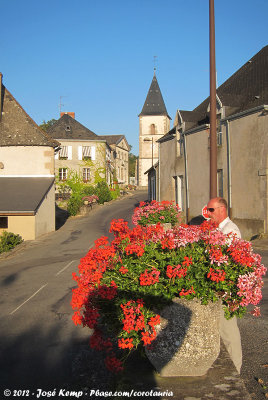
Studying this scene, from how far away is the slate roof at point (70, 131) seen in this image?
50.8 meters

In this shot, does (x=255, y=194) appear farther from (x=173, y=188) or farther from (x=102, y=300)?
(x=102, y=300)

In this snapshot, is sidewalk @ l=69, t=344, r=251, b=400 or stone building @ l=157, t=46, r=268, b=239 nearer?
sidewalk @ l=69, t=344, r=251, b=400

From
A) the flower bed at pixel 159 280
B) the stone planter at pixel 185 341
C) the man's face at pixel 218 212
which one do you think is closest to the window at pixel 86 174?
the man's face at pixel 218 212

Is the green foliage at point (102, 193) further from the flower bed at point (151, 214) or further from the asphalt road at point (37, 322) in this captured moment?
the flower bed at point (151, 214)

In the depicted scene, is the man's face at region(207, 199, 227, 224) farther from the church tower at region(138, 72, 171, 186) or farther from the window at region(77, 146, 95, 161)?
the church tower at region(138, 72, 171, 186)

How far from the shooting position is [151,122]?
8406cm

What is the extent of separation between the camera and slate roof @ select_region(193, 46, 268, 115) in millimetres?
20781

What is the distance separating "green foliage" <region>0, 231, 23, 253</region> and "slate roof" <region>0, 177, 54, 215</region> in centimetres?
122

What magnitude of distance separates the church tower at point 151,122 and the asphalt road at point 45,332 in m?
67.2

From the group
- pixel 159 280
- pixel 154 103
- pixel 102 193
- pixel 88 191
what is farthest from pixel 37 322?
pixel 154 103

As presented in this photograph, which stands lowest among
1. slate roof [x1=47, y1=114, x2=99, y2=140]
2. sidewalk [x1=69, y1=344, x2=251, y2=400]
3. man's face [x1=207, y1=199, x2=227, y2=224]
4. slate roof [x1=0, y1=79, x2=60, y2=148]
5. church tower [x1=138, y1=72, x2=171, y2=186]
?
sidewalk [x1=69, y1=344, x2=251, y2=400]

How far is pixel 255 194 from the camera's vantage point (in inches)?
768

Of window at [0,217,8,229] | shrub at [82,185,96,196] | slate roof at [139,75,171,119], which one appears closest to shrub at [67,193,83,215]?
shrub at [82,185,96,196]

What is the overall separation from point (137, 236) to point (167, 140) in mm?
26183
